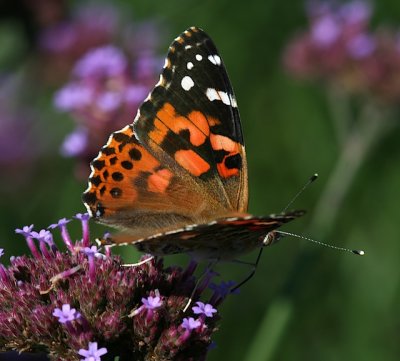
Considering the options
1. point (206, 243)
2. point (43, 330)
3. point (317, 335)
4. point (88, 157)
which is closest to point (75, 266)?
point (43, 330)

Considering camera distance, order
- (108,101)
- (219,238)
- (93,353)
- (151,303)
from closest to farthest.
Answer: (93,353), (151,303), (219,238), (108,101)

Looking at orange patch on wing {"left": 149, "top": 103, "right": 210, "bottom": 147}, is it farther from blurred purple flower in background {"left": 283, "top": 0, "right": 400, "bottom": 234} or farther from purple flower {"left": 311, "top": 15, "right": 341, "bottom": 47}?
purple flower {"left": 311, "top": 15, "right": 341, "bottom": 47}

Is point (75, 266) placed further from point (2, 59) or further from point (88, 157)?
point (2, 59)

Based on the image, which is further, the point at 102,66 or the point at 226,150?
the point at 102,66

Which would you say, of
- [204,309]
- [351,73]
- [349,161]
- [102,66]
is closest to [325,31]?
[351,73]

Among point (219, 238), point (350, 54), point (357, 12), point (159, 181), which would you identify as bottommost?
point (219, 238)

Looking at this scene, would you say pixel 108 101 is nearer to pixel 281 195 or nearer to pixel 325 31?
pixel 281 195

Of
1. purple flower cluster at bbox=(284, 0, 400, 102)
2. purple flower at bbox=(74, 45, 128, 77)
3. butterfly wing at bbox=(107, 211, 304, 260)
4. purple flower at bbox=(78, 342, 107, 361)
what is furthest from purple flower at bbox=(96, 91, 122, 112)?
purple flower at bbox=(78, 342, 107, 361)
